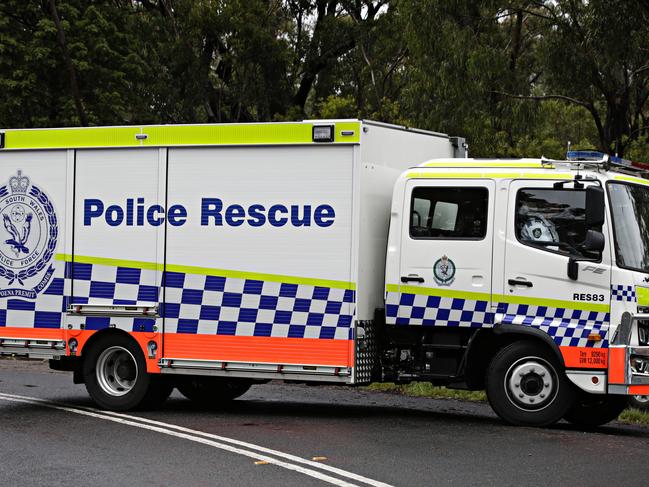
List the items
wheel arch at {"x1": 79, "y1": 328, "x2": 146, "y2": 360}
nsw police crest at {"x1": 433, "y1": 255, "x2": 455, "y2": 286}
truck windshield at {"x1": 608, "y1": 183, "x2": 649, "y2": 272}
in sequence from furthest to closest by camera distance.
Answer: wheel arch at {"x1": 79, "y1": 328, "x2": 146, "y2": 360}
nsw police crest at {"x1": 433, "y1": 255, "x2": 455, "y2": 286}
truck windshield at {"x1": 608, "y1": 183, "x2": 649, "y2": 272}

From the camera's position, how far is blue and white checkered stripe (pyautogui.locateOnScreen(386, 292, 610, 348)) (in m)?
10.5

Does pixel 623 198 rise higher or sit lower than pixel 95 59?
lower

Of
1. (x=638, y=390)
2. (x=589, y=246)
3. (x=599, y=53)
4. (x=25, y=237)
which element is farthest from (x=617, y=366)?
(x=599, y=53)

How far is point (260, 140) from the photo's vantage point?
37.8 ft

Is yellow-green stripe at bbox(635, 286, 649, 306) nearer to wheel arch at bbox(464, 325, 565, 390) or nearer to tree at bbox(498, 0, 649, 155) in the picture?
wheel arch at bbox(464, 325, 565, 390)

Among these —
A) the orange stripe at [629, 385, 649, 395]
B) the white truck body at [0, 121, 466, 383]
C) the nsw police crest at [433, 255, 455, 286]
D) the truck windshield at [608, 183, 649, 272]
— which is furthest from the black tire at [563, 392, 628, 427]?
the white truck body at [0, 121, 466, 383]

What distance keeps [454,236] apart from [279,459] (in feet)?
10.6

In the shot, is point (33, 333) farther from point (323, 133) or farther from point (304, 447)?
point (304, 447)

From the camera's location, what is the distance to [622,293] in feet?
34.2

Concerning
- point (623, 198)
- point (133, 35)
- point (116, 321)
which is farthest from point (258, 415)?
point (133, 35)

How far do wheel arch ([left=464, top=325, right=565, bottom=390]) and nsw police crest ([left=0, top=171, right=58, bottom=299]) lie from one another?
481cm

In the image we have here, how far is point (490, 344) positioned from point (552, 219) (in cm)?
143

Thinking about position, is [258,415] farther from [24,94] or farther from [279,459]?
[24,94]

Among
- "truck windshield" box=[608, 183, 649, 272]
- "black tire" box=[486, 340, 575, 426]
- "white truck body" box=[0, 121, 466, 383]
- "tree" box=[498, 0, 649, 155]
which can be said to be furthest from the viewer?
"tree" box=[498, 0, 649, 155]
